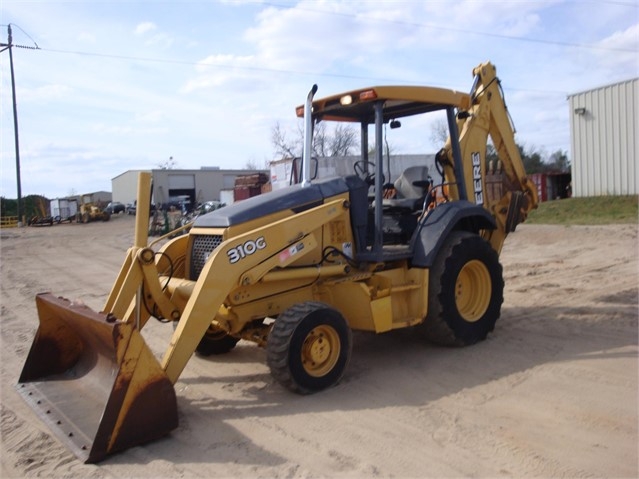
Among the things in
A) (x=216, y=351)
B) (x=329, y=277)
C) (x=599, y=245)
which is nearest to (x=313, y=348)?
(x=329, y=277)

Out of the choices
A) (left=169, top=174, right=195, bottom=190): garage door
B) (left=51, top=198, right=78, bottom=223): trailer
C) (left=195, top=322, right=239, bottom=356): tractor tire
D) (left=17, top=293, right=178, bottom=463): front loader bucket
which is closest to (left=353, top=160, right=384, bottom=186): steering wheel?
(left=195, top=322, right=239, bottom=356): tractor tire

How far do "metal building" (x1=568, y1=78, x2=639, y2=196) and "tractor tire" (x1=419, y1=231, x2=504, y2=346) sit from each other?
17895 mm

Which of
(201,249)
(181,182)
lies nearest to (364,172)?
(201,249)

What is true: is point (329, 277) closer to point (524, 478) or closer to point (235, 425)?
point (235, 425)

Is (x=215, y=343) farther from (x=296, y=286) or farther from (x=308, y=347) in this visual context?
(x=308, y=347)

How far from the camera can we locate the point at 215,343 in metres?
5.99

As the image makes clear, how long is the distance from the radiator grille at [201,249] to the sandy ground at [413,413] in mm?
1020

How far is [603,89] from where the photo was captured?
2234cm

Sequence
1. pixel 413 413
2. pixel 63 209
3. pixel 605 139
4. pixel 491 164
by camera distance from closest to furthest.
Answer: pixel 413 413 < pixel 491 164 < pixel 605 139 < pixel 63 209

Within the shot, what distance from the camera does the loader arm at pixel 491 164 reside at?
6844mm

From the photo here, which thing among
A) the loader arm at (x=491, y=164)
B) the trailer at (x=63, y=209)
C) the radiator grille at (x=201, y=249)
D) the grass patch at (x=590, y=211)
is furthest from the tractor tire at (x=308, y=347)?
the trailer at (x=63, y=209)

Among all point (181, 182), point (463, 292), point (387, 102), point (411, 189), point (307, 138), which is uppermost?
point (181, 182)

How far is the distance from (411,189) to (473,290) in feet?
4.25

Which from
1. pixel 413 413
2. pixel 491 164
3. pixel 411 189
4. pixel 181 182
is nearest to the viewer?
pixel 413 413
